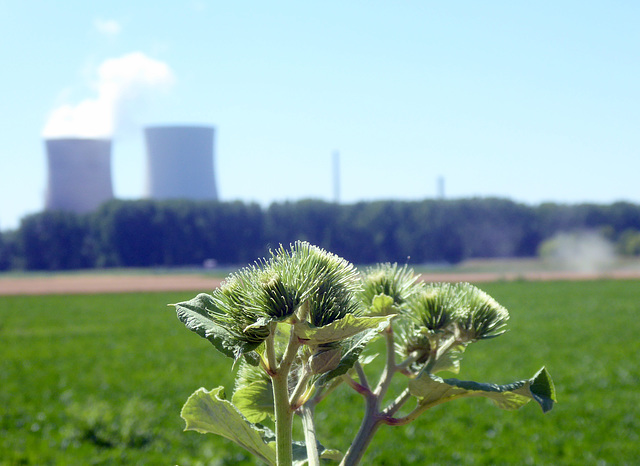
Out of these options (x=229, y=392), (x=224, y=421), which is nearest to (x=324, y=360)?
(x=224, y=421)

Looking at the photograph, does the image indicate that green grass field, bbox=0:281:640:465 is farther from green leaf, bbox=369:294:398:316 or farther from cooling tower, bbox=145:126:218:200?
cooling tower, bbox=145:126:218:200

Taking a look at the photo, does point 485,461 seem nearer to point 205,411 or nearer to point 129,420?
point 129,420

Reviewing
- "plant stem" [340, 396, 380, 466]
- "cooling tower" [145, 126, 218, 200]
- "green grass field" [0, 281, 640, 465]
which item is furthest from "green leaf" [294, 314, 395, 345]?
"cooling tower" [145, 126, 218, 200]

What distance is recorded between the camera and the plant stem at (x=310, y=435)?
22.0 inches

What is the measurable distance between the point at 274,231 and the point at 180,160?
56.0 ft

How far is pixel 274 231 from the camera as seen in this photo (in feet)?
227

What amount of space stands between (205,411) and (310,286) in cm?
17

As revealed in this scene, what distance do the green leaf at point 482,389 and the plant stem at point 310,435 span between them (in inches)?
4.1

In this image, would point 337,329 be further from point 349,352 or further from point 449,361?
point 449,361

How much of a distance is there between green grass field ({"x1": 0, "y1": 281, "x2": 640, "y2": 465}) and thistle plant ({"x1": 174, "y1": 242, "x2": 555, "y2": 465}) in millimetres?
9824

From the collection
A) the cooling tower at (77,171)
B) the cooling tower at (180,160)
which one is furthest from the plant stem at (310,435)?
the cooling tower at (77,171)

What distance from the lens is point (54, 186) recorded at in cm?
5397

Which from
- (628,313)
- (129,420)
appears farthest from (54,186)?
(129,420)

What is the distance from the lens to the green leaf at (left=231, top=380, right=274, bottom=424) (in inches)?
30.4
